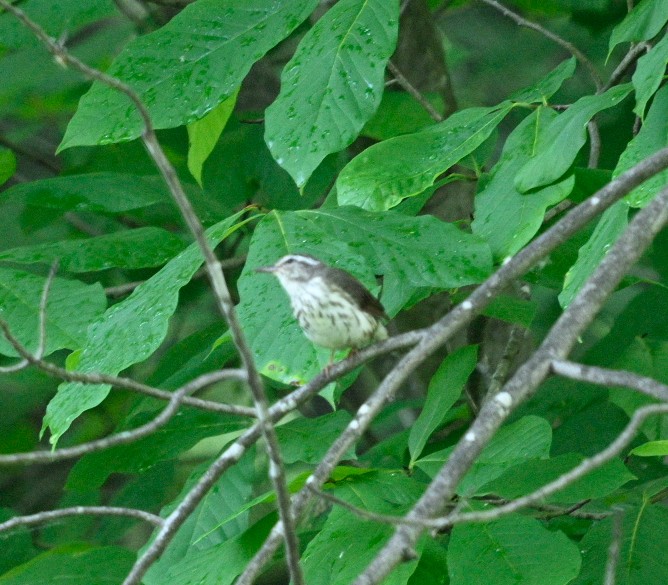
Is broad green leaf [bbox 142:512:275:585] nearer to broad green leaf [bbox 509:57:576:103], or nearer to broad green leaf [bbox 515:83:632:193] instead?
broad green leaf [bbox 515:83:632:193]

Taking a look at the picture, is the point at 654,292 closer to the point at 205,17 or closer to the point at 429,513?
the point at 205,17

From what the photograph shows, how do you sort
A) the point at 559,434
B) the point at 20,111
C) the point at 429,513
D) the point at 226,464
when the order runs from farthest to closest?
1. the point at 20,111
2. the point at 559,434
3. the point at 226,464
4. the point at 429,513

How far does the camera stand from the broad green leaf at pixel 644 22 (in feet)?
10.7

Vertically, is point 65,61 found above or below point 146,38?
above

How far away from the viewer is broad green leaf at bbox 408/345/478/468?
351 centimetres

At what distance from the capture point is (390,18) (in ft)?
11.2

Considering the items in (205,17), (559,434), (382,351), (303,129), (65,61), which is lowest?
(559,434)

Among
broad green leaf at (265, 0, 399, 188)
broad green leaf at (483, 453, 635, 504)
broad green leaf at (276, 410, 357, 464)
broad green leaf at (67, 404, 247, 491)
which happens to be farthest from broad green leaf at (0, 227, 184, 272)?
broad green leaf at (483, 453, 635, 504)

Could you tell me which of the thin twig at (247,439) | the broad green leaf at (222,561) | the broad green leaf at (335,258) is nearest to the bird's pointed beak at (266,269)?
the broad green leaf at (335,258)

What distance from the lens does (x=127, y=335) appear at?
10.0 ft

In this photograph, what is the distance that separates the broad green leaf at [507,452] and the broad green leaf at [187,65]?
4.80ft

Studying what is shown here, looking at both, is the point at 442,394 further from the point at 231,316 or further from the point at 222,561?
the point at 231,316

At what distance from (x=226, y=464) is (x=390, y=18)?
1.69m

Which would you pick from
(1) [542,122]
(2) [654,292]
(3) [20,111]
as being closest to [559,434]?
(2) [654,292]
